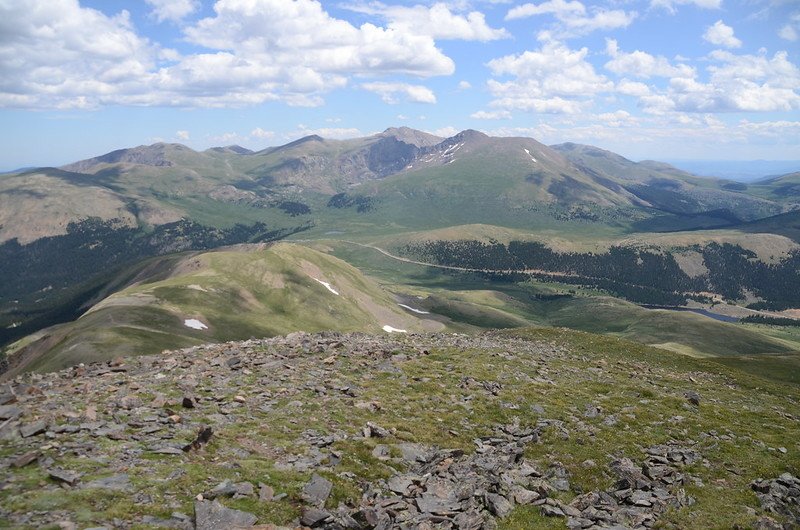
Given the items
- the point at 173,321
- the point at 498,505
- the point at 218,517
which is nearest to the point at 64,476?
the point at 218,517

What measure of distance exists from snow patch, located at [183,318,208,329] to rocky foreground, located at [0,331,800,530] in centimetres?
9941

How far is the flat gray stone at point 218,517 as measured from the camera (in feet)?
60.6

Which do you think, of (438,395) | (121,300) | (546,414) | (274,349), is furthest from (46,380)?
(121,300)

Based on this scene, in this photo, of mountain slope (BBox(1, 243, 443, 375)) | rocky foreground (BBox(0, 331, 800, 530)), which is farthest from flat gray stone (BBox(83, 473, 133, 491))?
mountain slope (BBox(1, 243, 443, 375))

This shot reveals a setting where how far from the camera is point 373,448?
2823cm

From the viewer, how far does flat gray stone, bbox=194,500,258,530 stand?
1847 cm

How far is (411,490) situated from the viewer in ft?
77.7

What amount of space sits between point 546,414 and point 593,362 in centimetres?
2607

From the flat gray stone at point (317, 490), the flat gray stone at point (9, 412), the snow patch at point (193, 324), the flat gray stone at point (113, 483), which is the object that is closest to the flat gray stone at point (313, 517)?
the flat gray stone at point (317, 490)

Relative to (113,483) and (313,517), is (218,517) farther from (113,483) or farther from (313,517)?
(113,483)

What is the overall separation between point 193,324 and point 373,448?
126960 millimetres

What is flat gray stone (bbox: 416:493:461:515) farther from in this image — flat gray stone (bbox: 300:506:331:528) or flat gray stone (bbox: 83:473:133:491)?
flat gray stone (bbox: 83:473:133:491)

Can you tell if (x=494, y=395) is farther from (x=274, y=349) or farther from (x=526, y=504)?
(x=274, y=349)

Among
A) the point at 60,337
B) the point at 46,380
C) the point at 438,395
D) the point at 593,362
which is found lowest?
the point at 60,337
